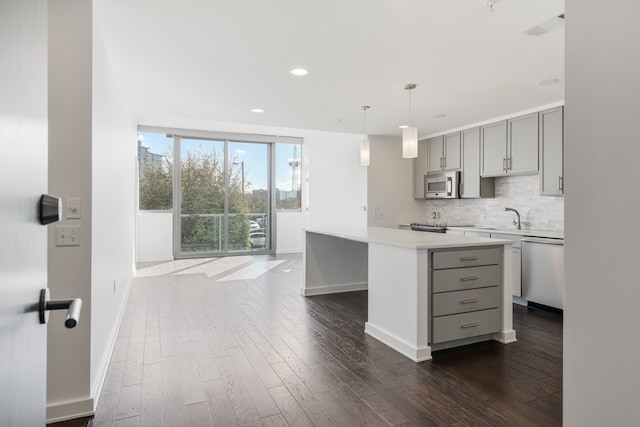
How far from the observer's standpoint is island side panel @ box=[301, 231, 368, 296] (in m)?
4.58

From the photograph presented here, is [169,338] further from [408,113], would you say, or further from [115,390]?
[408,113]

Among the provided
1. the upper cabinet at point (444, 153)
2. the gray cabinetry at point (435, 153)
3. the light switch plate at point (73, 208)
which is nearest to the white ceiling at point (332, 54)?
the upper cabinet at point (444, 153)

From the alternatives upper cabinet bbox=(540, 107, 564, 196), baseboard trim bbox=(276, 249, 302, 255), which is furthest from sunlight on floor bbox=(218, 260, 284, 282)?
upper cabinet bbox=(540, 107, 564, 196)

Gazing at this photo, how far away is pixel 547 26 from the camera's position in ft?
8.18

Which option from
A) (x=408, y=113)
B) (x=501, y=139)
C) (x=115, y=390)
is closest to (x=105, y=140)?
(x=115, y=390)

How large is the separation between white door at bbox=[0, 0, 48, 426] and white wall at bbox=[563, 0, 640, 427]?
4.16ft

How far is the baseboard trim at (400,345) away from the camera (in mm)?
A: 2709

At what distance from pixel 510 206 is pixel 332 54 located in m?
3.64

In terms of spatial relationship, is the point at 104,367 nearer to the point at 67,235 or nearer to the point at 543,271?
the point at 67,235

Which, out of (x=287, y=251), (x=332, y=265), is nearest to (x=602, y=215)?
(x=332, y=265)

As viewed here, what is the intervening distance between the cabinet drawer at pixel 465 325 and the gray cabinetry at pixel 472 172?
279 cm

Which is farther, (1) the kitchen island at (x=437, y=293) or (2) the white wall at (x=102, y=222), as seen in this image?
(1) the kitchen island at (x=437, y=293)

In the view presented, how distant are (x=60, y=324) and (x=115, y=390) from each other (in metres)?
0.59

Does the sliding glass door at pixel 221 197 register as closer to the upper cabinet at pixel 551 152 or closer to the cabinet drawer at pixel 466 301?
the upper cabinet at pixel 551 152
